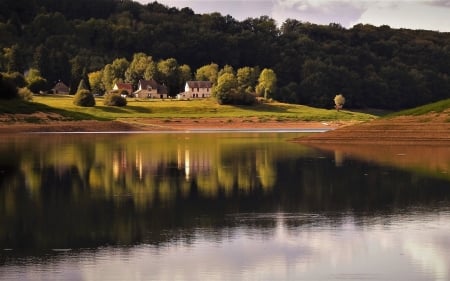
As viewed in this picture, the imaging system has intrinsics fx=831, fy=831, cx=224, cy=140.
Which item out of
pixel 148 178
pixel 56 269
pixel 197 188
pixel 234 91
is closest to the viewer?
pixel 56 269

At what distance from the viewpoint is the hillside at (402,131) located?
92000 mm

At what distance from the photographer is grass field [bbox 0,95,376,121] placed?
14788cm

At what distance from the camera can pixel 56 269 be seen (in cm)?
2370

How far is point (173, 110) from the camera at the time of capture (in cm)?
16338

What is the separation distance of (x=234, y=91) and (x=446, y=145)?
98.1 m

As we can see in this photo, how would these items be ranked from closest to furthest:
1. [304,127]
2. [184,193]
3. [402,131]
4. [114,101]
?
[184,193] → [402,131] → [304,127] → [114,101]

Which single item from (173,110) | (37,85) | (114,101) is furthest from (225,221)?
(37,85)

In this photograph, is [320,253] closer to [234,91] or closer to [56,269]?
[56,269]

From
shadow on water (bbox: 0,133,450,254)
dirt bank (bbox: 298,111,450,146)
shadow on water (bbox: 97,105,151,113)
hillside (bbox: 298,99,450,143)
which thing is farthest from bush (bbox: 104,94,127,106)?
shadow on water (bbox: 0,133,450,254)

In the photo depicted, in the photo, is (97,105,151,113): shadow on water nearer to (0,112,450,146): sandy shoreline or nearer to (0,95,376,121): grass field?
(0,95,376,121): grass field

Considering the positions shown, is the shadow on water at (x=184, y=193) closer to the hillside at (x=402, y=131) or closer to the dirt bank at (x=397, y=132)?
the dirt bank at (x=397, y=132)

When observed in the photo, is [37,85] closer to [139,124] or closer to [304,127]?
[139,124]

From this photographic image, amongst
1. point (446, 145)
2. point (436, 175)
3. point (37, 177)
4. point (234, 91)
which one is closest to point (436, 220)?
point (436, 175)

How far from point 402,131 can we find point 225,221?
66.7 m
